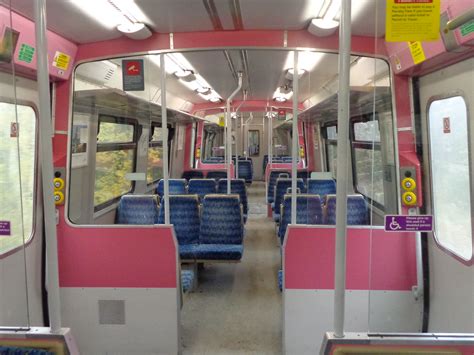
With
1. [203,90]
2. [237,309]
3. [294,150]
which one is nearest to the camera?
[294,150]

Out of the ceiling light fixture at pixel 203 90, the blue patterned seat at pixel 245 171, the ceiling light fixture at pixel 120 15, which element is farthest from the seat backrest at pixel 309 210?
the blue patterned seat at pixel 245 171

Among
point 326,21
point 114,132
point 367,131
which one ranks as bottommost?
point 367,131

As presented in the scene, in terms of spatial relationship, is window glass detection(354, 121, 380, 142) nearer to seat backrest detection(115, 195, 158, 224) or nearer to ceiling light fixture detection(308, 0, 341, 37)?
ceiling light fixture detection(308, 0, 341, 37)

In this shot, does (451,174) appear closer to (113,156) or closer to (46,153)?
(46,153)

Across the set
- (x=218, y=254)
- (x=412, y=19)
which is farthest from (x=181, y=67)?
(x=412, y=19)

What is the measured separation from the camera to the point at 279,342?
3602 mm

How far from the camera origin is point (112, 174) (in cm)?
A: 382

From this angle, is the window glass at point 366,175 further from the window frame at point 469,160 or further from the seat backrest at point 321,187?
the window frame at point 469,160

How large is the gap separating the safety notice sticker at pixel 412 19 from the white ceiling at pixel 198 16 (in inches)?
37.2

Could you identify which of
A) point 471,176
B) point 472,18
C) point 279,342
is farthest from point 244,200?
point 472,18

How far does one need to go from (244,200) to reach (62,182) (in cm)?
451

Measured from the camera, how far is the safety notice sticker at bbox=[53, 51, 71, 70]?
10.5ft

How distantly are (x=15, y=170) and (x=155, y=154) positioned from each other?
1111mm

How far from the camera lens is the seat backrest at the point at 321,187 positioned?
10.3 feet
